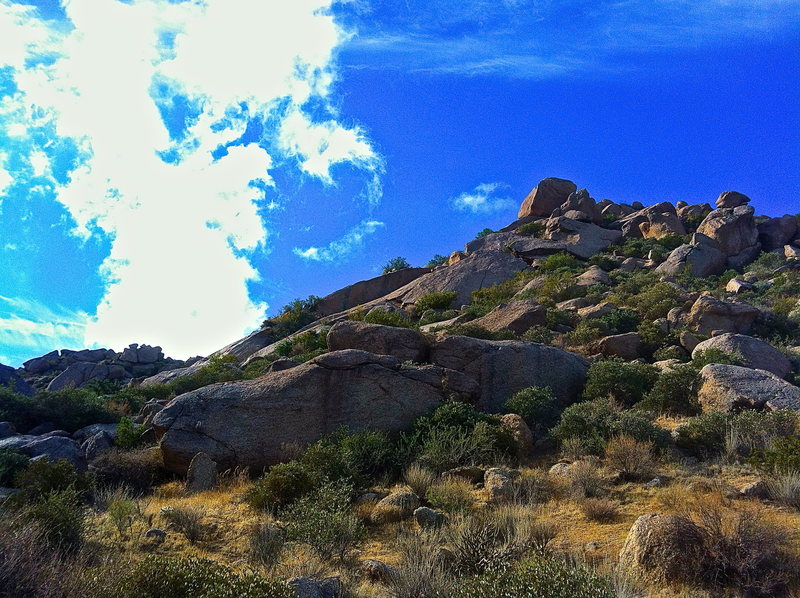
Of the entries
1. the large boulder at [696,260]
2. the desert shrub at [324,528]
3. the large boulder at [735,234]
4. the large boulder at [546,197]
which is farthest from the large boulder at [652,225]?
the desert shrub at [324,528]

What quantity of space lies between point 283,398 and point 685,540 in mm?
8559

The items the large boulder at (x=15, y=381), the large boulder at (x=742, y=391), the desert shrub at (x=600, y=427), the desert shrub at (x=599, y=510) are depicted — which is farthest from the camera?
the large boulder at (x=15, y=381)

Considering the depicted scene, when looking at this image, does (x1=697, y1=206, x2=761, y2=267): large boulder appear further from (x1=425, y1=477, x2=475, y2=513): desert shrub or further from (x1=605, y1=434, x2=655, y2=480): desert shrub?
(x1=425, y1=477, x2=475, y2=513): desert shrub

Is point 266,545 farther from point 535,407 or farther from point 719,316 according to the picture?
point 719,316

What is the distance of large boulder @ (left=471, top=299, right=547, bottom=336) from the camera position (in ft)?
66.0

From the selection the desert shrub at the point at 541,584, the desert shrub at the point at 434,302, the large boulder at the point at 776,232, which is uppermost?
the large boulder at the point at 776,232

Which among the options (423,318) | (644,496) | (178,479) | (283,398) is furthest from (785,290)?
(178,479)

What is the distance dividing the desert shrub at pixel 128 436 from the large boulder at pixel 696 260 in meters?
26.9

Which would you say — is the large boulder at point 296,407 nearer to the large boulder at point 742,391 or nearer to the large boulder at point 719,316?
the large boulder at point 742,391

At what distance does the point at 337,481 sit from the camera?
30.3 ft

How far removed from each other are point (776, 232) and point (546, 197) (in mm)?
17548

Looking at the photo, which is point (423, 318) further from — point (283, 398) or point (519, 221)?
point (519, 221)

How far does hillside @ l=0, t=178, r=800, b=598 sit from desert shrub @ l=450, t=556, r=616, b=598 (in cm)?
2

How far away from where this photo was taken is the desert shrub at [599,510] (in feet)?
24.2
